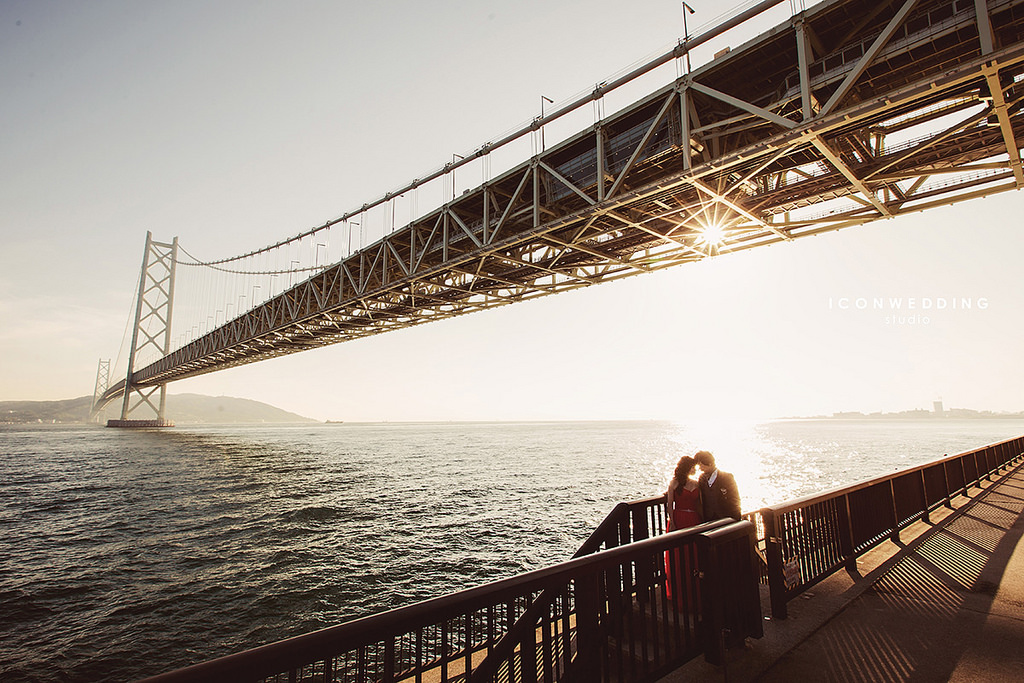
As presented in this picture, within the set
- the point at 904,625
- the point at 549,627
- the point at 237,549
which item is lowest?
the point at 237,549

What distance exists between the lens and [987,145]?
471 inches

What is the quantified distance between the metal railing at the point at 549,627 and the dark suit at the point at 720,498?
0.25 meters

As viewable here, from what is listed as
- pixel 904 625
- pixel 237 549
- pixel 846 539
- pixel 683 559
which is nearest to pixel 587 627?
pixel 683 559

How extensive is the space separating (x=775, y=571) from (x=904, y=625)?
117 cm

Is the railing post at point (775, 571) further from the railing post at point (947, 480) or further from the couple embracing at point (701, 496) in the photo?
the railing post at point (947, 480)

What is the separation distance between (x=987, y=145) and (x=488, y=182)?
49.0 feet

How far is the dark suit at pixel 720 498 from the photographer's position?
448 centimetres

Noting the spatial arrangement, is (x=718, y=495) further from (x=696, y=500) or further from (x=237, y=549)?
(x=237, y=549)

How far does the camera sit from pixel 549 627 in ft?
10.6

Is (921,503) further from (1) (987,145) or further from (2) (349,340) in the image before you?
(2) (349,340)

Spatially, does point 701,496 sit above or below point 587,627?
above

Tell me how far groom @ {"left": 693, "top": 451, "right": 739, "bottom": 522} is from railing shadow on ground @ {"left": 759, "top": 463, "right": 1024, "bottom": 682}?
1.16 m

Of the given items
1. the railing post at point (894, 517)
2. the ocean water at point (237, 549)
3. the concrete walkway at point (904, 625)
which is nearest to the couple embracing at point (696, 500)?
the concrete walkway at point (904, 625)

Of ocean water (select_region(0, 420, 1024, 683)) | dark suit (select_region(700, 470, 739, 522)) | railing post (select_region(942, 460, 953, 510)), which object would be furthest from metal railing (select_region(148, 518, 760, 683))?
railing post (select_region(942, 460, 953, 510))
